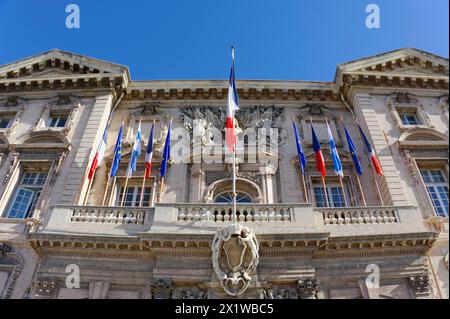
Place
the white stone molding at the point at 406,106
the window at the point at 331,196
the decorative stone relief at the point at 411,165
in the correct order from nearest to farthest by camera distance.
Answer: the decorative stone relief at the point at 411,165 → the window at the point at 331,196 → the white stone molding at the point at 406,106

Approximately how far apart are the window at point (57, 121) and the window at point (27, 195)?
2.90m

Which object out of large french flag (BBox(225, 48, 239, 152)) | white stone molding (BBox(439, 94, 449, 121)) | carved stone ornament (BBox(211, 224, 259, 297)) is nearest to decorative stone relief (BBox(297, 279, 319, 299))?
carved stone ornament (BBox(211, 224, 259, 297))

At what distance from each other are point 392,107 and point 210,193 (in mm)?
9991

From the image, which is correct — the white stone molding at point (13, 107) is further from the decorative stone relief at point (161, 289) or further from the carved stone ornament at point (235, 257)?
the carved stone ornament at point (235, 257)

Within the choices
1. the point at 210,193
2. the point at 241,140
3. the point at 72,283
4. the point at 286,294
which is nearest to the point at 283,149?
the point at 241,140

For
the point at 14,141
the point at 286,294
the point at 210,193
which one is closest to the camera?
the point at 286,294

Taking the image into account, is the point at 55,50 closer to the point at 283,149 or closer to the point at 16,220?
the point at 16,220

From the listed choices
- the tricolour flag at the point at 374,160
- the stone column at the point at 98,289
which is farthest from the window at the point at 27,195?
the tricolour flag at the point at 374,160

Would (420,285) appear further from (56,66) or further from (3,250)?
(56,66)

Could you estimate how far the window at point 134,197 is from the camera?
1549 cm

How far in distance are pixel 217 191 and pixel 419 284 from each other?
811 cm

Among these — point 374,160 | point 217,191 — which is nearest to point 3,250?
point 217,191

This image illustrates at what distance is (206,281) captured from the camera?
1170 cm
